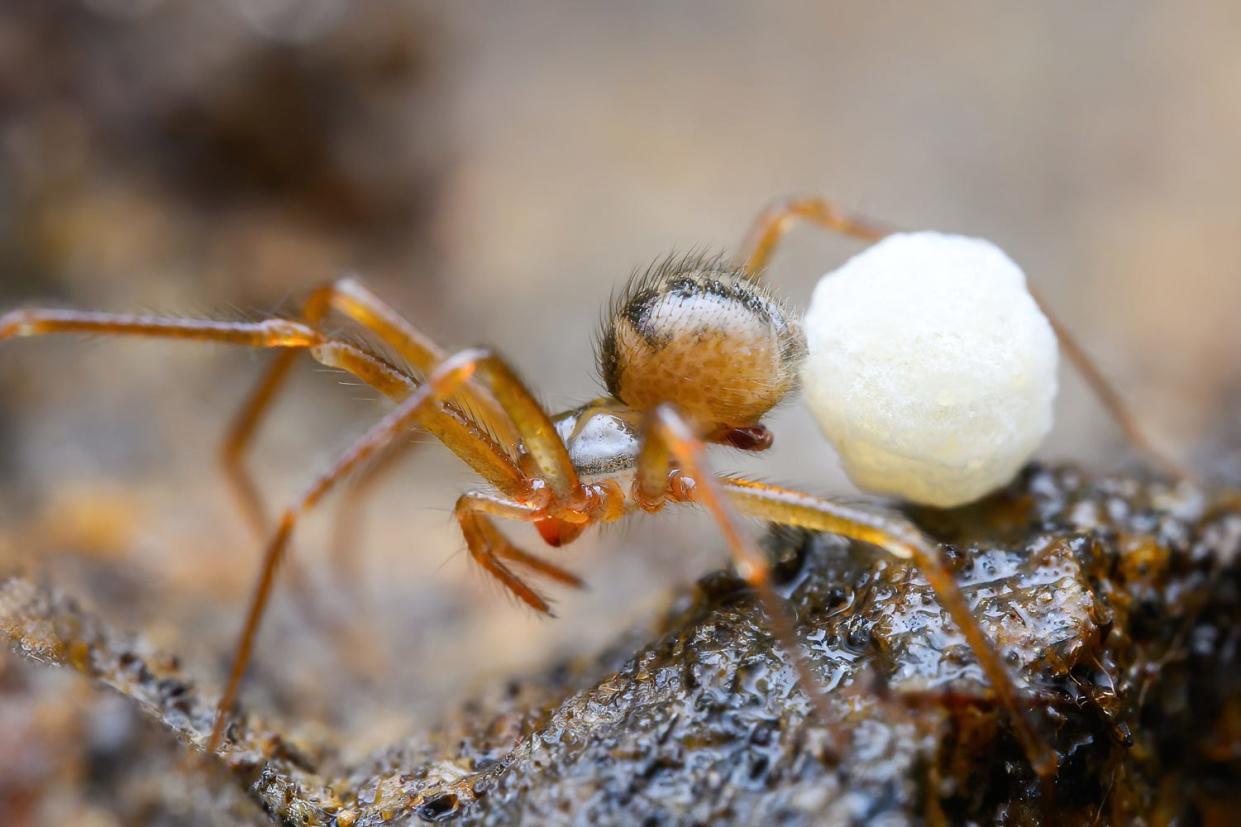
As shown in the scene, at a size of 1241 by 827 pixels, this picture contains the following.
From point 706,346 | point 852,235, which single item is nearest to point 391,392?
point 706,346

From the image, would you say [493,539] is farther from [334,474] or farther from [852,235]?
[852,235]

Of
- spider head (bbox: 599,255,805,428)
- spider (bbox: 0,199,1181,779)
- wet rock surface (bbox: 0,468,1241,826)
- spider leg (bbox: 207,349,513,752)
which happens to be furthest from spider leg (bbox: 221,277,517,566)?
wet rock surface (bbox: 0,468,1241,826)

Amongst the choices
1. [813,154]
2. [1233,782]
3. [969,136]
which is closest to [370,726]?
[1233,782]

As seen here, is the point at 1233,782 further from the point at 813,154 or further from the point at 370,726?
the point at 813,154

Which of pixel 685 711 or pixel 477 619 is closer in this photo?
pixel 685 711

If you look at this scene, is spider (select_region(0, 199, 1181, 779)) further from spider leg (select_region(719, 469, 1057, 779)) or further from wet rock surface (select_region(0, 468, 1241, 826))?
wet rock surface (select_region(0, 468, 1241, 826))

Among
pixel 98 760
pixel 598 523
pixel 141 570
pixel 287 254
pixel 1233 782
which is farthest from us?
pixel 287 254

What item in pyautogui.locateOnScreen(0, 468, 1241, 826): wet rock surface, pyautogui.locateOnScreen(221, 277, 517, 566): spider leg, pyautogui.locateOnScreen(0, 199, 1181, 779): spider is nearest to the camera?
pyautogui.locateOnScreen(0, 468, 1241, 826): wet rock surface
